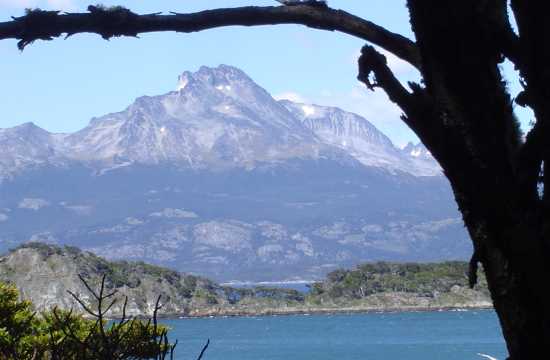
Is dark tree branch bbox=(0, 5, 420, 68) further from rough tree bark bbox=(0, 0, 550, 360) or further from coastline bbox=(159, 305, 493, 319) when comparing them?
coastline bbox=(159, 305, 493, 319)

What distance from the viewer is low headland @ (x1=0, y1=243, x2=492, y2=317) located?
173 metres

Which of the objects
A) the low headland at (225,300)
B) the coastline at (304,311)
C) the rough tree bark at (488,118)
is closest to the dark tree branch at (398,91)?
the rough tree bark at (488,118)

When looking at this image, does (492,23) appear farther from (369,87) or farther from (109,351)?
(109,351)

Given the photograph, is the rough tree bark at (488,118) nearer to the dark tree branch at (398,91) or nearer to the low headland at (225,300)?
the dark tree branch at (398,91)

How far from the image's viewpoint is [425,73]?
4.04m

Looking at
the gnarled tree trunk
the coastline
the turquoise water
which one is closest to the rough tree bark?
the gnarled tree trunk

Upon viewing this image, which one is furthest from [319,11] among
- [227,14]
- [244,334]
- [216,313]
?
[216,313]

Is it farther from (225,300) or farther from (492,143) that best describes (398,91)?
(225,300)

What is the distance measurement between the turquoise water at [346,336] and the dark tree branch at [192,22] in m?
90.0

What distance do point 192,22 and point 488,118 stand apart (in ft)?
4.20

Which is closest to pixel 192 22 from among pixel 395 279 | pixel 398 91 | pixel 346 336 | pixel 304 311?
pixel 398 91

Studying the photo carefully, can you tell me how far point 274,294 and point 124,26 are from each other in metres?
195

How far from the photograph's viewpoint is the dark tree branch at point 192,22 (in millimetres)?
4211

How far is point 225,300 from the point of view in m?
197
